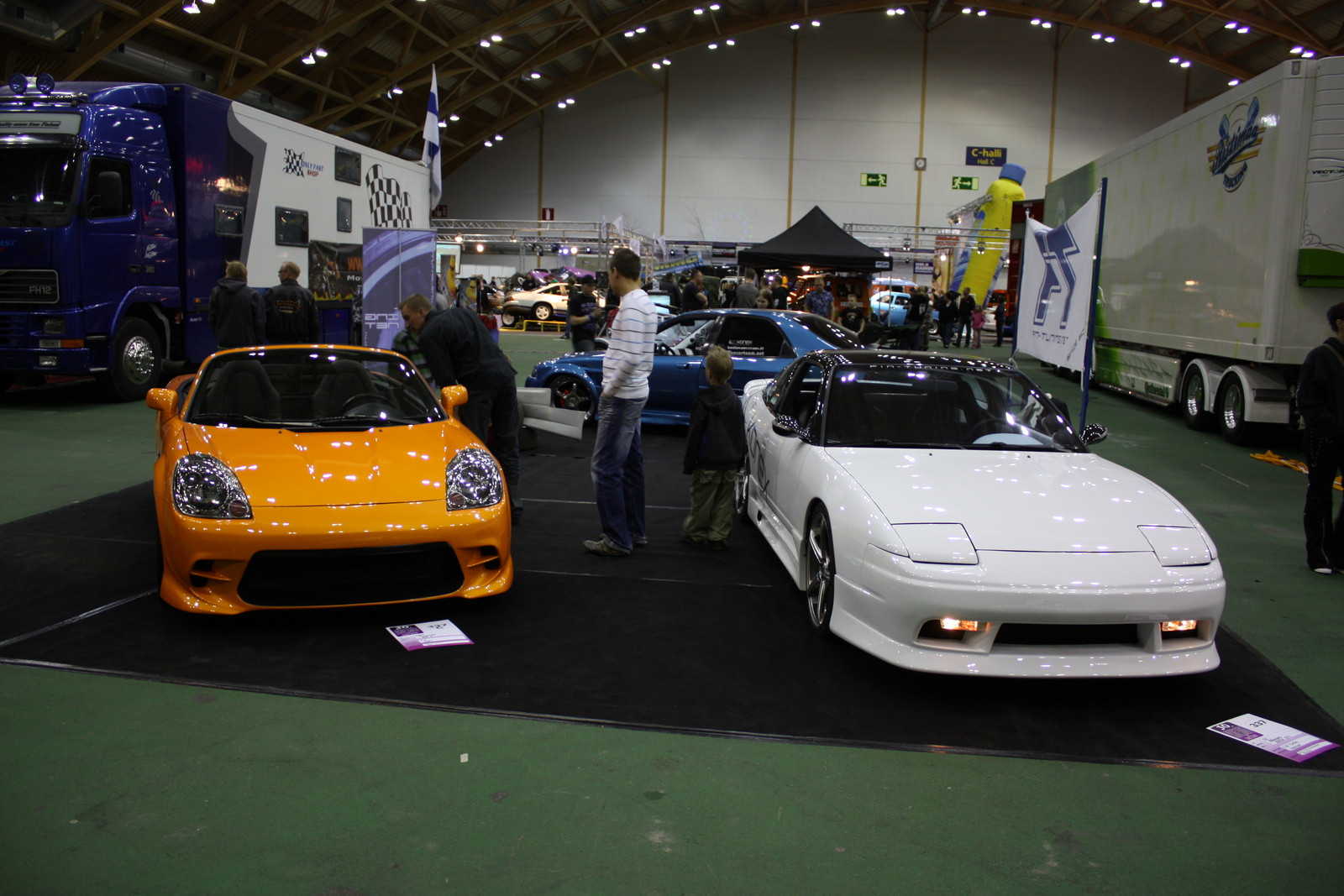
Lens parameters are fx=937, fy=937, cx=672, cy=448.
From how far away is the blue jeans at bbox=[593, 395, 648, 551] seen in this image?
509cm

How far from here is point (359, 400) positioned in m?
5.00

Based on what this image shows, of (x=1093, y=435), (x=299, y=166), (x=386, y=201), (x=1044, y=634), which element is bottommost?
(x=1044, y=634)

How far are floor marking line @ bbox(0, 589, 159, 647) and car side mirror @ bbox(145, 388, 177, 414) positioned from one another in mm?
938

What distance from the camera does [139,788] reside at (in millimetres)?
2703

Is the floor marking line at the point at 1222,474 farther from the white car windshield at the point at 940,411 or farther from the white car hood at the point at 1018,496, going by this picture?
the white car hood at the point at 1018,496

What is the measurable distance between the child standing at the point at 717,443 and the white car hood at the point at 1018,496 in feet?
3.30

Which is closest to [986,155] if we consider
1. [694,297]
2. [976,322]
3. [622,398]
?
[976,322]

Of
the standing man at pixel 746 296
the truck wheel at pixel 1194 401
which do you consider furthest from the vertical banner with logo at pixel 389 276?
the truck wheel at pixel 1194 401

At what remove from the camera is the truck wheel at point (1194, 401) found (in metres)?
10.5

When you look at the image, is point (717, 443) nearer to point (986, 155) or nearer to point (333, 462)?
point (333, 462)

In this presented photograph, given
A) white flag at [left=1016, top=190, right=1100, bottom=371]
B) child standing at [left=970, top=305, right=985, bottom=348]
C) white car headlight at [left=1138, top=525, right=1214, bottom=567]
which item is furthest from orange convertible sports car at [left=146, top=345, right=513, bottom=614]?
child standing at [left=970, top=305, right=985, bottom=348]

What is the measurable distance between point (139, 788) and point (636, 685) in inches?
64.7

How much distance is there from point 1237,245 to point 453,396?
812 cm

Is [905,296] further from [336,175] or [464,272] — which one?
[336,175]
